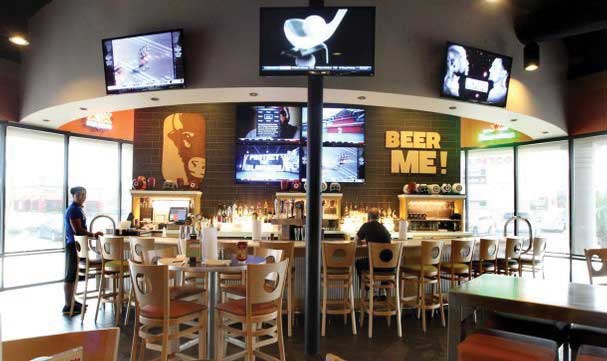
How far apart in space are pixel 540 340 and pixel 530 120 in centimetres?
536

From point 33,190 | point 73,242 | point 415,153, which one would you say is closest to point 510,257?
point 415,153

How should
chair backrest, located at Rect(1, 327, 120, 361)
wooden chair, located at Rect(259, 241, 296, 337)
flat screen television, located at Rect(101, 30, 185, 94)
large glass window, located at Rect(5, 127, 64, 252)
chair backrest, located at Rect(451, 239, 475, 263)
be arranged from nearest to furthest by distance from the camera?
chair backrest, located at Rect(1, 327, 120, 361) < wooden chair, located at Rect(259, 241, 296, 337) < flat screen television, located at Rect(101, 30, 185, 94) < chair backrest, located at Rect(451, 239, 475, 263) < large glass window, located at Rect(5, 127, 64, 252)

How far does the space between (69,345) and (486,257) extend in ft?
16.4

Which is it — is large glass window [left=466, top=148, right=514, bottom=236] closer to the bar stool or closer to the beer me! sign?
the beer me! sign

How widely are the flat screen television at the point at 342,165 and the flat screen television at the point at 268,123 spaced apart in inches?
21.1

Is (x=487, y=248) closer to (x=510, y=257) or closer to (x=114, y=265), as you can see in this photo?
(x=510, y=257)

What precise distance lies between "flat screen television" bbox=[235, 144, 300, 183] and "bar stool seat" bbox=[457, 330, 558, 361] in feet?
19.7

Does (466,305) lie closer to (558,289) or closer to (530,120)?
(558,289)

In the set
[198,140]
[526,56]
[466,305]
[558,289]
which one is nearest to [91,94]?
[198,140]

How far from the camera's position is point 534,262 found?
6.01 m

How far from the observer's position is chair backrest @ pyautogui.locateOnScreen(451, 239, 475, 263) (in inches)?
203

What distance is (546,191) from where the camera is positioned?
8.05 metres

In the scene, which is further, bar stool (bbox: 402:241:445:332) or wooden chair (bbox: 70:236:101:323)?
wooden chair (bbox: 70:236:101:323)

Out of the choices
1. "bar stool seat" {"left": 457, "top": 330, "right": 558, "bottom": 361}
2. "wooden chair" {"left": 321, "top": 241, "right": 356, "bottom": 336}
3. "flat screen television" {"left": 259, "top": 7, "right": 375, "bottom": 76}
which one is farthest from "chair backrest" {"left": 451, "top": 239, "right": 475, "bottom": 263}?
"bar stool seat" {"left": 457, "top": 330, "right": 558, "bottom": 361}
